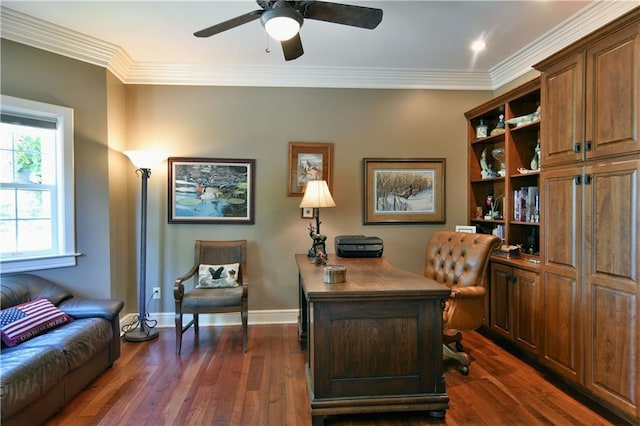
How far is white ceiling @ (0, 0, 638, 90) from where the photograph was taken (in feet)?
8.09

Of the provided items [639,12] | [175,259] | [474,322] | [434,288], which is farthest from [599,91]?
[175,259]

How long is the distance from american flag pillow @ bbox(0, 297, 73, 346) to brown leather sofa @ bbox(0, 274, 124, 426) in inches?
1.9

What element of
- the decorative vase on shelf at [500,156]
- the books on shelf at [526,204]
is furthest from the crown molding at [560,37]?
the books on shelf at [526,204]

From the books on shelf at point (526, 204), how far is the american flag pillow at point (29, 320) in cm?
381

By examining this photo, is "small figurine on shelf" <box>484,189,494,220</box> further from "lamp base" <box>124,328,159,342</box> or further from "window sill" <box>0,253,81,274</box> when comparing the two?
"window sill" <box>0,253,81,274</box>

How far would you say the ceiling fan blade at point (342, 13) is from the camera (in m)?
1.83

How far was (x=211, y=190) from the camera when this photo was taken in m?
3.49

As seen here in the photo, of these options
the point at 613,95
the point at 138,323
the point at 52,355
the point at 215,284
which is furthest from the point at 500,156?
the point at 138,323

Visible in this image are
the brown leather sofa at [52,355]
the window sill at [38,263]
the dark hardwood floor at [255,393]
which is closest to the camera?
the brown leather sofa at [52,355]

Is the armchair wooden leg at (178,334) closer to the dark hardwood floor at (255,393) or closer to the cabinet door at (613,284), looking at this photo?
the dark hardwood floor at (255,393)

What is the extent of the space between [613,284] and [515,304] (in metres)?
0.91

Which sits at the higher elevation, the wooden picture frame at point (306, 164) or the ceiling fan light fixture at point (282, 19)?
the ceiling fan light fixture at point (282, 19)

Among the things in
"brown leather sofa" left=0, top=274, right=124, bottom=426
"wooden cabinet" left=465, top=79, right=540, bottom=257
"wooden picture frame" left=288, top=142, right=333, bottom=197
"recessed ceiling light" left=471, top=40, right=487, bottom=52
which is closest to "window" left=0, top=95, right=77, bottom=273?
"brown leather sofa" left=0, top=274, right=124, bottom=426

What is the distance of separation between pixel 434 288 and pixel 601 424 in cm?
127
